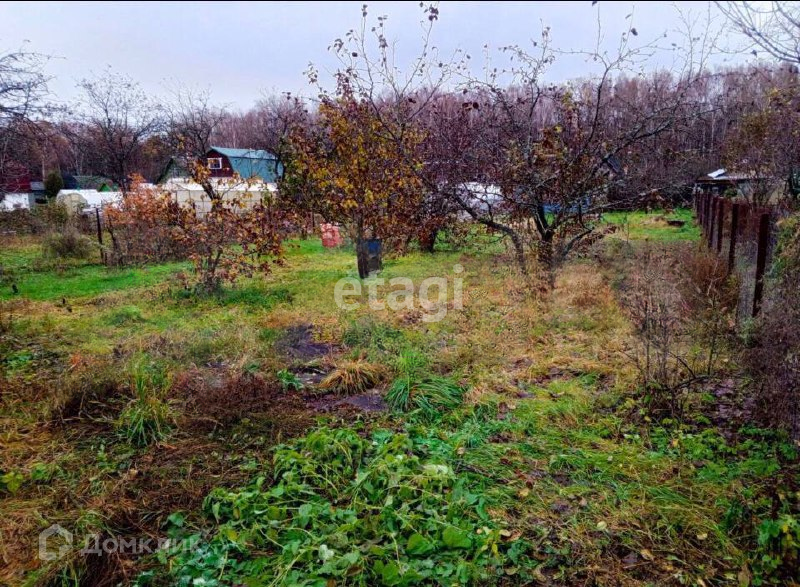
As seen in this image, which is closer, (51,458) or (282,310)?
(51,458)

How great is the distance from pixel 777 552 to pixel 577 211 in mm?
5882

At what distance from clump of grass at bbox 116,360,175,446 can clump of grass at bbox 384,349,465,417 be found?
173 cm

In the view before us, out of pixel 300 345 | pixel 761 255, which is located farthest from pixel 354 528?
pixel 761 255

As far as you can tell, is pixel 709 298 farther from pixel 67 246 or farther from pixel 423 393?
pixel 67 246

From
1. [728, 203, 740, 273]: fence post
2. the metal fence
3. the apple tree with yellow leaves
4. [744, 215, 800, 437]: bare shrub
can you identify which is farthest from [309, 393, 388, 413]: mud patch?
[728, 203, 740, 273]: fence post

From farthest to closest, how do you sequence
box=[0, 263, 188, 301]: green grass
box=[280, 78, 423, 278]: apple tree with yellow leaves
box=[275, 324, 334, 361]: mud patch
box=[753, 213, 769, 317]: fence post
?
box=[280, 78, 423, 278]: apple tree with yellow leaves → box=[0, 263, 188, 301]: green grass → box=[275, 324, 334, 361]: mud patch → box=[753, 213, 769, 317]: fence post

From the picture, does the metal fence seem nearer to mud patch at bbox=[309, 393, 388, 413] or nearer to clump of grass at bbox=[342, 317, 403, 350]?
clump of grass at bbox=[342, 317, 403, 350]

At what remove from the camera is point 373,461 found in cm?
310

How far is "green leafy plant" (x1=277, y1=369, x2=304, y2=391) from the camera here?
4.53 meters

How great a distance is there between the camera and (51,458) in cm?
340

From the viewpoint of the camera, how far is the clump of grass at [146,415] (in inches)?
143

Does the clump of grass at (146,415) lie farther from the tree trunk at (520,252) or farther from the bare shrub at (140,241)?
the bare shrub at (140,241)

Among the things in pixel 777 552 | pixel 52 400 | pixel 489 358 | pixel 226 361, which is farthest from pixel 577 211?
pixel 52 400

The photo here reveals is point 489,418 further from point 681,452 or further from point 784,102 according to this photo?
point 784,102
